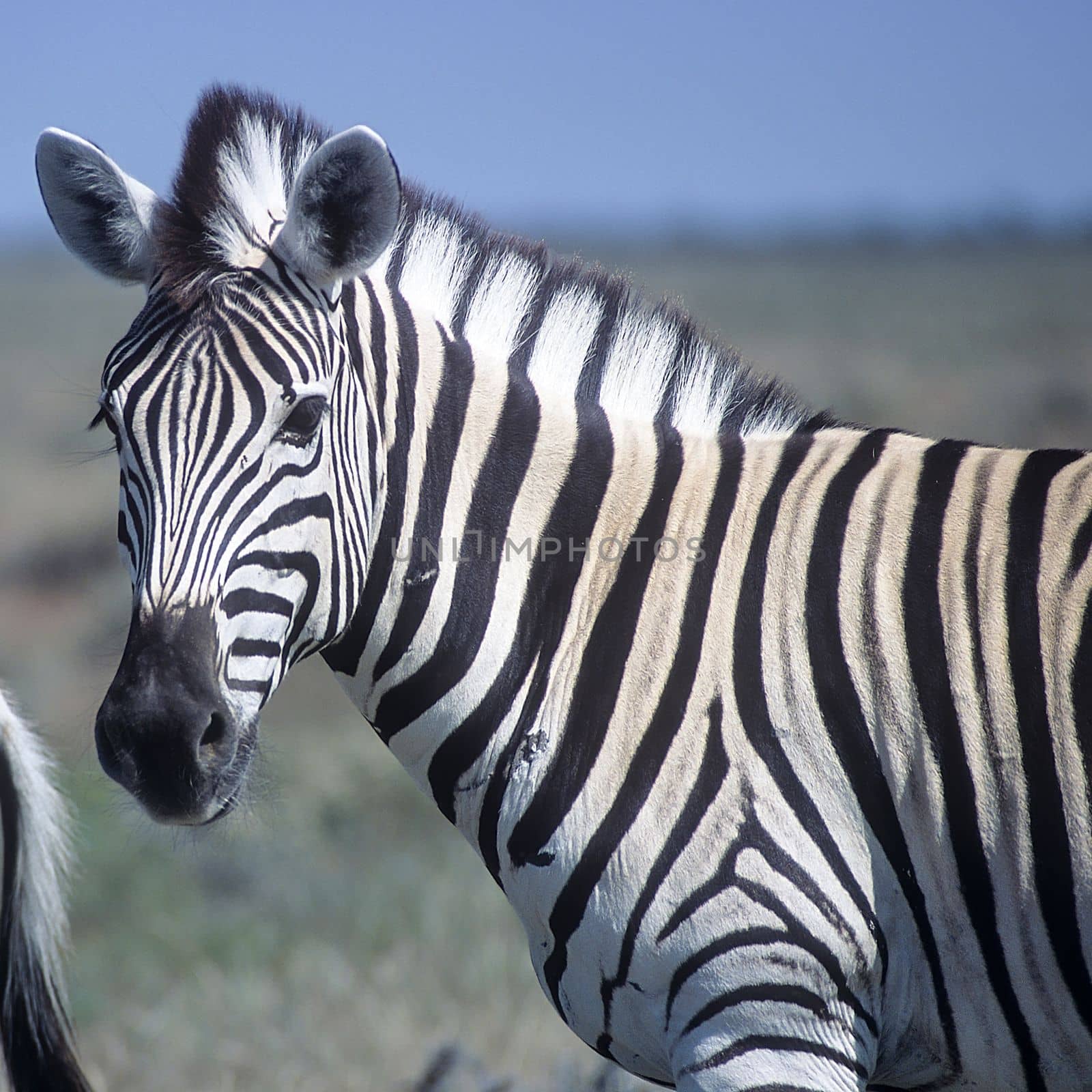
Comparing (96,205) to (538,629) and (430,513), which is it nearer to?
(430,513)

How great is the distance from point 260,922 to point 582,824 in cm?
524

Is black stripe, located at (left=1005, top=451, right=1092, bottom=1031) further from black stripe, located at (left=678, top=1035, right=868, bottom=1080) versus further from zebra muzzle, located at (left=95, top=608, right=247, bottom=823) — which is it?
zebra muzzle, located at (left=95, top=608, right=247, bottom=823)

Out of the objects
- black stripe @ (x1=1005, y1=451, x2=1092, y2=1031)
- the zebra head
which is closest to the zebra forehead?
the zebra head

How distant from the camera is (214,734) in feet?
7.38

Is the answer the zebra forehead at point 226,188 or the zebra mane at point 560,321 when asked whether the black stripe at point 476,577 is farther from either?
the zebra forehead at point 226,188

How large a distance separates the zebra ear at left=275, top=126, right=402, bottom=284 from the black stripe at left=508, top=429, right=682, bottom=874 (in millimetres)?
942

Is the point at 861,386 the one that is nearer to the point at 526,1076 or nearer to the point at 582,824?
the point at 526,1076

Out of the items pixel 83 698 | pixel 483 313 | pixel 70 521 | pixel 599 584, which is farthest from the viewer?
pixel 70 521

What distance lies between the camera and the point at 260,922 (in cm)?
700

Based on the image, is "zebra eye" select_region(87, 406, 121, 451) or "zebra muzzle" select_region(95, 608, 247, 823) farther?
"zebra eye" select_region(87, 406, 121, 451)

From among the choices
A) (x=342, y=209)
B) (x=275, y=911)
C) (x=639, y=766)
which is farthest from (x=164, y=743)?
(x=275, y=911)

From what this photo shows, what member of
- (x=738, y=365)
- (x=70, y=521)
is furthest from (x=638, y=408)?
(x=70, y=521)

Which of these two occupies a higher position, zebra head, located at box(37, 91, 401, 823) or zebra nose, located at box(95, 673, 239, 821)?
zebra head, located at box(37, 91, 401, 823)

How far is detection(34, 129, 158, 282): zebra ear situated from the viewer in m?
2.57
